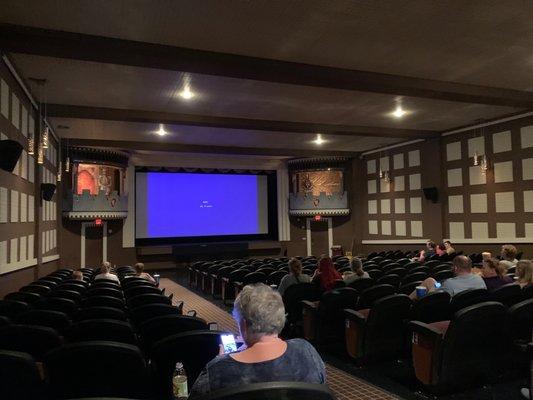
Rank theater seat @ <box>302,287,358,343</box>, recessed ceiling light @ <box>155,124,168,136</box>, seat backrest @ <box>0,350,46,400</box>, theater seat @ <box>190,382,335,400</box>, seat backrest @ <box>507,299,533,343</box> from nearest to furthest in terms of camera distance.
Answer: theater seat @ <box>190,382,335,400</box> < seat backrest @ <box>0,350,46,400</box> < seat backrest @ <box>507,299,533,343</box> < theater seat @ <box>302,287,358,343</box> < recessed ceiling light @ <box>155,124,168,136</box>

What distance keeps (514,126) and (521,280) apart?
8272mm

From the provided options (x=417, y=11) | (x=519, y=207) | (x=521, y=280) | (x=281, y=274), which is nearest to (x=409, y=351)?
(x=521, y=280)

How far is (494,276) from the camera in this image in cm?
530

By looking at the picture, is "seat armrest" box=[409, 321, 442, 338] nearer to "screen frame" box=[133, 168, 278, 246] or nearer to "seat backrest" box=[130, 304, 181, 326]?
"seat backrest" box=[130, 304, 181, 326]

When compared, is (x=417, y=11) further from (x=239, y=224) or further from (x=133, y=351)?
(x=239, y=224)

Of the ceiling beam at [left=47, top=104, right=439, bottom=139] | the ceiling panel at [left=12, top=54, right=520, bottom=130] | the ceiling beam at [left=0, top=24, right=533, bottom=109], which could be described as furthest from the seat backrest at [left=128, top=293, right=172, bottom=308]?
the ceiling beam at [left=47, top=104, right=439, bottom=139]

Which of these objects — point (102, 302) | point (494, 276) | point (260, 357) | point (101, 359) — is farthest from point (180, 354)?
point (494, 276)

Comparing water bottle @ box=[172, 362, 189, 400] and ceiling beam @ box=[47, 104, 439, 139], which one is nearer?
water bottle @ box=[172, 362, 189, 400]

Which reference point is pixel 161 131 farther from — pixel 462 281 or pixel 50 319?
pixel 462 281

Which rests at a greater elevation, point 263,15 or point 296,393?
point 263,15

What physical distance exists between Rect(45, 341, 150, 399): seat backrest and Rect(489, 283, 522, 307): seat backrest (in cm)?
367

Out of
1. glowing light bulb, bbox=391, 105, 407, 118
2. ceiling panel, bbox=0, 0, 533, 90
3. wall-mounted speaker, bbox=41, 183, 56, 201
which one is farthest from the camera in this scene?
glowing light bulb, bbox=391, 105, 407, 118

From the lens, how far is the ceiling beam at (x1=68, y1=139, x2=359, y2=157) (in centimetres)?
1394

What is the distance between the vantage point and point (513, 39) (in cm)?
654
